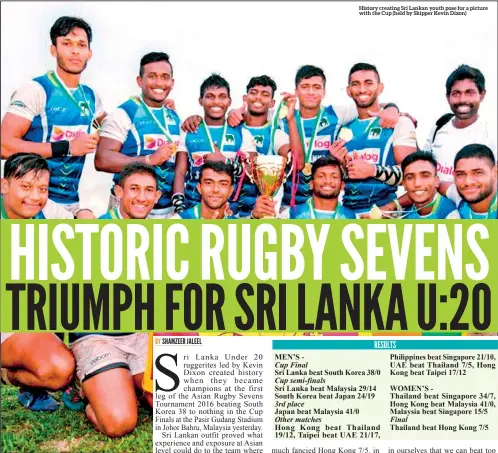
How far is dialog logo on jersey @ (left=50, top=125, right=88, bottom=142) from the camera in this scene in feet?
14.3

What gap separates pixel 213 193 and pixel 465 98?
5.01ft

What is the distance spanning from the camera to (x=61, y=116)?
171 inches

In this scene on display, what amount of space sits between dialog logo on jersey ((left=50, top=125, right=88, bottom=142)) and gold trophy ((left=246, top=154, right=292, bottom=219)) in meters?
0.99

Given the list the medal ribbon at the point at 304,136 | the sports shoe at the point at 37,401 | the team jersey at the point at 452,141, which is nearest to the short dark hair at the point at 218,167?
the medal ribbon at the point at 304,136

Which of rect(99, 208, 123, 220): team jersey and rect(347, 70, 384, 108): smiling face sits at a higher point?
rect(347, 70, 384, 108): smiling face

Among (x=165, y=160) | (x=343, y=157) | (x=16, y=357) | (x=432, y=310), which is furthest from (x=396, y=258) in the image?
(x=16, y=357)

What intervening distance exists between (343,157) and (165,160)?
1014 mm

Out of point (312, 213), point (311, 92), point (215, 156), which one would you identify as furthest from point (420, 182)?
point (215, 156)

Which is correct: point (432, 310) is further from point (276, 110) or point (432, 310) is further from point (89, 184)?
point (89, 184)

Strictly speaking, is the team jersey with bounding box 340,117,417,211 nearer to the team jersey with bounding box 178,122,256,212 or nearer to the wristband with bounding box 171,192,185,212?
the team jersey with bounding box 178,122,256,212

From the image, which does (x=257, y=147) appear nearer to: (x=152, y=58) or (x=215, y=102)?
(x=215, y=102)

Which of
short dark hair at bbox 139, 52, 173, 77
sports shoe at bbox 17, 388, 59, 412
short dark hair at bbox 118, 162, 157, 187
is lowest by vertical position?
sports shoe at bbox 17, 388, 59, 412

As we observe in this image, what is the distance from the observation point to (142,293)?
4277 mm

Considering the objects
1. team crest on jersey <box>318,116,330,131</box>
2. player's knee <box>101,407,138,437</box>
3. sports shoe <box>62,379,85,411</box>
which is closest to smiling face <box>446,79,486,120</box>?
team crest on jersey <box>318,116,330,131</box>
